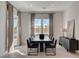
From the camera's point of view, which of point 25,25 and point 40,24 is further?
point 40,24

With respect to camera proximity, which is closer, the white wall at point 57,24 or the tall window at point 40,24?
the white wall at point 57,24

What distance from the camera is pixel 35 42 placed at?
7887 millimetres

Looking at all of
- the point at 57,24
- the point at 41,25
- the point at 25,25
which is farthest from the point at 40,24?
the point at 57,24

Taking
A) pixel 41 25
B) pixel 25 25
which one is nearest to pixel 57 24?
pixel 41 25

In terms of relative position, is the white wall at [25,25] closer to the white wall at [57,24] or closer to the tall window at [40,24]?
the tall window at [40,24]

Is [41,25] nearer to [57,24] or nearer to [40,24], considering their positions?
[40,24]

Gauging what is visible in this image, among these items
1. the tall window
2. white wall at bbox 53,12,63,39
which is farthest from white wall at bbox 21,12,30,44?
white wall at bbox 53,12,63,39

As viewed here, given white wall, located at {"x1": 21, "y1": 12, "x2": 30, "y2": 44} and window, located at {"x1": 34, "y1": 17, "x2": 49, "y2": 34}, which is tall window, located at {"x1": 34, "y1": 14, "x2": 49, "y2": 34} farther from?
white wall, located at {"x1": 21, "y1": 12, "x2": 30, "y2": 44}

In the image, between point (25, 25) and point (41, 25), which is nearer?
point (25, 25)

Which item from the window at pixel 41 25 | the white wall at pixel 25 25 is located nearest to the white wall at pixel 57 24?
the window at pixel 41 25

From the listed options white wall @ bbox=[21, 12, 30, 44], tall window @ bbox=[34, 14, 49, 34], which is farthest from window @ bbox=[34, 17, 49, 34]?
white wall @ bbox=[21, 12, 30, 44]

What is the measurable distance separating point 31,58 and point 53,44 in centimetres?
182

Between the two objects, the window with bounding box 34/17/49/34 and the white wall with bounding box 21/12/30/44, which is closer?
the white wall with bounding box 21/12/30/44

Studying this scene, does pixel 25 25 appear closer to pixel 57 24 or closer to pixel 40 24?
pixel 40 24
